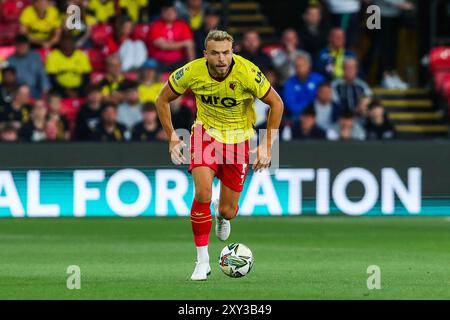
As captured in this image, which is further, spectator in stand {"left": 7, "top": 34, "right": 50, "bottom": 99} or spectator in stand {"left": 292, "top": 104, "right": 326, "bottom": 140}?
spectator in stand {"left": 7, "top": 34, "right": 50, "bottom": 99}

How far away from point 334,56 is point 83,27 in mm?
4144

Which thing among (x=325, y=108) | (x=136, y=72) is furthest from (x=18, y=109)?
(x=325, y=108)

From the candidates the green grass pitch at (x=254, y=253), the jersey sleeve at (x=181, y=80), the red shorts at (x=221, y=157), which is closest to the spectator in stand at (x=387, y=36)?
the green grass pitch at (x=254, y=253)

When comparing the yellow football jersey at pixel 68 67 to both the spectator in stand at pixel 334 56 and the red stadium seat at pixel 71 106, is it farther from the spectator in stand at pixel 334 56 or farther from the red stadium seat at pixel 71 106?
the spectator in stand at pixel 334 56

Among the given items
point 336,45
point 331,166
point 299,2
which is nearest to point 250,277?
point 331,166

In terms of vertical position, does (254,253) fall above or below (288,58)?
below

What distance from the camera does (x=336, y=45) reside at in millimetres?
21547

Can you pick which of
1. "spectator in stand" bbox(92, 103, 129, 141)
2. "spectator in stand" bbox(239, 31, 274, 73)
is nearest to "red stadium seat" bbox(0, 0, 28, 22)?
"spectator in stand" bbox(92, 103, 129, 141)

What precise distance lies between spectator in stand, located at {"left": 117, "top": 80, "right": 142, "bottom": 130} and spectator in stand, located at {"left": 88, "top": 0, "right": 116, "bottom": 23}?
6.69 feet

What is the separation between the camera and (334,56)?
21578 millimetres

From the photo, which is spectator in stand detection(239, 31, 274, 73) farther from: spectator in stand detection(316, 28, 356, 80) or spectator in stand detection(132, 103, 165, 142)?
spectator in stand detection(132, 103, 165, 142)

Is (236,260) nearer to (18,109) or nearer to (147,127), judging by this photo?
(147,127)

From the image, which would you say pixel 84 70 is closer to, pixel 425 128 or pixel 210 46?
pixel 425 128

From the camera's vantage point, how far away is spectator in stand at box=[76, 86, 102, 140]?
19.8m
